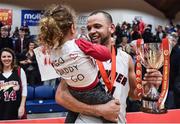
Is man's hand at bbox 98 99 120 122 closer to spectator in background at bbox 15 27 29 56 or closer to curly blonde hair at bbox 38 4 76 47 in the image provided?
curly blonde hair at bbox 38 4 76 47

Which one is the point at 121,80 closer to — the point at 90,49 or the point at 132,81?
the point at 132,81

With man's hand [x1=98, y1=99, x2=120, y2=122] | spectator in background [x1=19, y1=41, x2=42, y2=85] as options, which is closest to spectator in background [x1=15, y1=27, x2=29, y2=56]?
spectator in background [x1=19, y1=41, x2=42, y2=85]

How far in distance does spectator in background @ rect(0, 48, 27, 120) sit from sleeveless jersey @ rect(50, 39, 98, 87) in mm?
2223

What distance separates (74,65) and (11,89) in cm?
228

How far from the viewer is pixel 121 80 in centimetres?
196

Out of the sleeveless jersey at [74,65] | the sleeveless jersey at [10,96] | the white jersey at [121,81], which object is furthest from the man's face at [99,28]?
the sleeveless jersey at [10,96]

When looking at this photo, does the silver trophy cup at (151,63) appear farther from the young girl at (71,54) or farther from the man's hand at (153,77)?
the young girl at (71,54)

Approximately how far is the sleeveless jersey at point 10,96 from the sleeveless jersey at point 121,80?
197 cm

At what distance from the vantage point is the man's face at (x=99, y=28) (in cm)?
196

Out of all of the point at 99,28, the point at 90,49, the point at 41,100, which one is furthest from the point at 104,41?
the point at 41,100

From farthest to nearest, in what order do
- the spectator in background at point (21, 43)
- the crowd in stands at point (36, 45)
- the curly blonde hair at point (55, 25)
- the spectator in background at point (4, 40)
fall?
Answer: the spectator in background at point (21, 43) → the spectator in background at point (4, 40) → the crowd in stands at point (36, 45) → the curly blonde hair at point (55, 25)

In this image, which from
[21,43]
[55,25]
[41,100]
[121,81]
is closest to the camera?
[55,25]

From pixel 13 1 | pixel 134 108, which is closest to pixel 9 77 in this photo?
pixel 134 108

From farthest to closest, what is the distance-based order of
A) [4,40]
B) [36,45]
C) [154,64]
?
[4,40] → [36,45] → [154,64]
